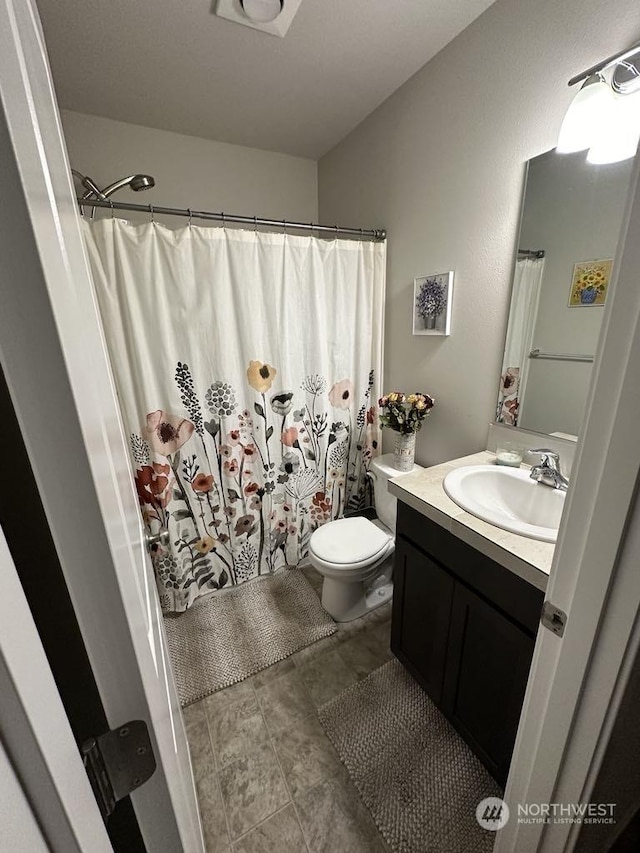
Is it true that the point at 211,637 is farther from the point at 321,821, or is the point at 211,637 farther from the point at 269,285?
the point at 269,285

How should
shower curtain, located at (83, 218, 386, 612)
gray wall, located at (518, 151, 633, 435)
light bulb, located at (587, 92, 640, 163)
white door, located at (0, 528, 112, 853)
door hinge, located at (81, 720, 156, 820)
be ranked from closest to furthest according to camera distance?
white door, located at (0, 528, 112, 853), door hinge, located at (81, 720, 156, 820), light bulb, located at (587, 92, 640, 163), gray wall, located at (518, 151, 633, 435), shower curtain, located at (83, 218, 386, 612)

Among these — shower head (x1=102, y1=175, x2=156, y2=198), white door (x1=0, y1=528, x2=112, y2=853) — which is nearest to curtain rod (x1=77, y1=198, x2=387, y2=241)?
shower head (x1=102, y1=175, x2=156, y2=198)

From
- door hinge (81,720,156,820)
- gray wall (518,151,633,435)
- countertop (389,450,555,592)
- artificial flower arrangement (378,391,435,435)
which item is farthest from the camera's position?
artificial flower arrangement (378,391,435,435)

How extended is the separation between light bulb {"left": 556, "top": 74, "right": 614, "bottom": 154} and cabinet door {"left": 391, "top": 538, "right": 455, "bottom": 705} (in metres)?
1.41

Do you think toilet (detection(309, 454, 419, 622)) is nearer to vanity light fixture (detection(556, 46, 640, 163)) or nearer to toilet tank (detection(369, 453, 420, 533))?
toilet tank (detection(369, 453, 420, 533))

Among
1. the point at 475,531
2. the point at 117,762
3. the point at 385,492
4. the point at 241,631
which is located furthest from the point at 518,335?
the point at 241,631

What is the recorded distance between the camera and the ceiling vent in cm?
119

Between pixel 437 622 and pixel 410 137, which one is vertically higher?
pixel 410 137

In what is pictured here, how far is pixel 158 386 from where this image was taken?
→ 5.29ft

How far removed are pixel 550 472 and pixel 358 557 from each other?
866 mm

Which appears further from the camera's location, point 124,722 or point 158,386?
point 158,386

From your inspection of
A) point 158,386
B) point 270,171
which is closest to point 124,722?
point 158,386

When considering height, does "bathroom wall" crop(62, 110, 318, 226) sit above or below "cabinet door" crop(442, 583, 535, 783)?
above

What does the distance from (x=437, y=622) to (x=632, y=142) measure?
1.59 metres
